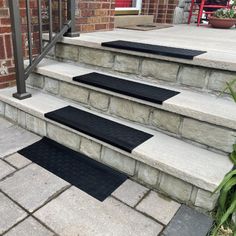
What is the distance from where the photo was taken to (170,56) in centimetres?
Answer: 180

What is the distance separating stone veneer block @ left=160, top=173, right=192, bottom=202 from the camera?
1.38 metres

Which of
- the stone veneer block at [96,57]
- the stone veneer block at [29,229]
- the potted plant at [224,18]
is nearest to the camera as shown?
the stone veneer block at [29,229]

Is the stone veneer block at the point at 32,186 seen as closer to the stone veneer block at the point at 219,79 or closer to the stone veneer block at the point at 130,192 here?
the stone veneer block at the point at 130,192

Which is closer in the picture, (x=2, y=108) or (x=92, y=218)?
(x=92, y=218)

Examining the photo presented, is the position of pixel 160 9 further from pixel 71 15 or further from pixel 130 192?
pixel 130 192

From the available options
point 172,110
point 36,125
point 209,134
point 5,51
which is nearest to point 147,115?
point 172,110

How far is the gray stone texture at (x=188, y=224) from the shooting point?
49.1 inches

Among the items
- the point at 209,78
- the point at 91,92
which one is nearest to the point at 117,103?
the point at 91,92

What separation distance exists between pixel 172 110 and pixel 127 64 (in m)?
0.65

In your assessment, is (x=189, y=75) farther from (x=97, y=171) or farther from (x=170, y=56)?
(x=97, y=171)

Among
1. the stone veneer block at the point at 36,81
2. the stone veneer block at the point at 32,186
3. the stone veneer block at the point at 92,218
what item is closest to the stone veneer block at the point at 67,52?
the stone veneer block at the point at 36,81

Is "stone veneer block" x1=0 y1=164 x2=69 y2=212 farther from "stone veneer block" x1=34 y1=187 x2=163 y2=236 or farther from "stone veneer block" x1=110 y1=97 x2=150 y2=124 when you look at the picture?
"stone veneer block" x1=110 y1=97 x2=150 y2=124

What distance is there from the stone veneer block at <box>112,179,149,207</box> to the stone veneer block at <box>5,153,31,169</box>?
0.64 metres

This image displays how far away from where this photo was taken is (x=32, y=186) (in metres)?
1.51
